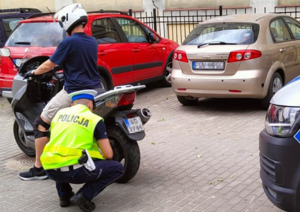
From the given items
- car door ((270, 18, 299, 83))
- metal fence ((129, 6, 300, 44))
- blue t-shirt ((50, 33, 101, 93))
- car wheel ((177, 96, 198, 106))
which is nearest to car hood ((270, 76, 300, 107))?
blue t-shirt ((50, 33, 101, 93))

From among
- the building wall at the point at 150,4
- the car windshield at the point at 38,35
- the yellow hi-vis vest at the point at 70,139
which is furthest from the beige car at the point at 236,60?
the building wall at the point at 150,4

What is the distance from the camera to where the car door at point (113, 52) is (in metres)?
9.38

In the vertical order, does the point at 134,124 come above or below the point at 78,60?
below

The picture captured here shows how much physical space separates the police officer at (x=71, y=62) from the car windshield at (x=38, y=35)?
3.59 meters

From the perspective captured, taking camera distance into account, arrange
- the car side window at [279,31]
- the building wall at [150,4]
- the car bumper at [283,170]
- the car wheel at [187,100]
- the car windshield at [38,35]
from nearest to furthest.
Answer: the car bumper at [283,170] → the car side window at [279,31] → the car windshield at [38,35] → the car wheel at [187,100] → the building wall at [150,4]

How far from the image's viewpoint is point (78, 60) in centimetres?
496

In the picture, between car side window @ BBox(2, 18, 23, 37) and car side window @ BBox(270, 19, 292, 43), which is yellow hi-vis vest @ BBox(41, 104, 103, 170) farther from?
car side window @ BBox(2, 18, 23, 37)

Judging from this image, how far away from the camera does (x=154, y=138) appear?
284 inches

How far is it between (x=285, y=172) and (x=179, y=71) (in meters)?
5.21

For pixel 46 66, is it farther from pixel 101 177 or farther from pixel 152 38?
pixel 152 38

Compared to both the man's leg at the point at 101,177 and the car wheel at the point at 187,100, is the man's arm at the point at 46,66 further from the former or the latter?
the car wheel at the point at 187,100

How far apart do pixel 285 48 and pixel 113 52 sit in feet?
10.4

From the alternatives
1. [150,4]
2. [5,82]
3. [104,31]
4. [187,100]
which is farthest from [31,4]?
[187,100]

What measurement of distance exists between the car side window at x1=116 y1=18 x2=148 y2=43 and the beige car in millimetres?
1705
